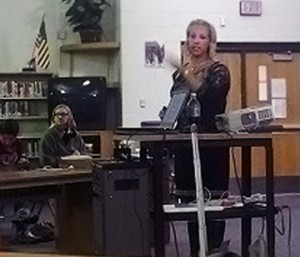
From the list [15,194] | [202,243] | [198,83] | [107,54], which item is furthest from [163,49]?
[202,243]

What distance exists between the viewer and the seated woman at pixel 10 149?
5621 millimetres

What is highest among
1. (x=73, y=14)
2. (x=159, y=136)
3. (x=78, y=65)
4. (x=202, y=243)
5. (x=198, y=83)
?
Result: (x=73, y=14)

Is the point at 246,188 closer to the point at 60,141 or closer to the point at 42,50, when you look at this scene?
the point at 60,141

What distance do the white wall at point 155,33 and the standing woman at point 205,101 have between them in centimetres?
511

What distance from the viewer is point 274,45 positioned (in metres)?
9.01

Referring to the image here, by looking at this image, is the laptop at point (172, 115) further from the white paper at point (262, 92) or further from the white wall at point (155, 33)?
the white paper at point (262, 92)

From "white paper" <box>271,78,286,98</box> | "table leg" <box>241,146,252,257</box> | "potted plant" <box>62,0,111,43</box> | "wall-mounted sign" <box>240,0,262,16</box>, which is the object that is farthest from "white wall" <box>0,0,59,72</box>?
"table leg" <box>241,146,252,257</box>

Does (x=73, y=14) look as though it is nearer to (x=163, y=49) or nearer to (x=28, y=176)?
(x=163, y=49)

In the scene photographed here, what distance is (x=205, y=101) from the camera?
142 inches

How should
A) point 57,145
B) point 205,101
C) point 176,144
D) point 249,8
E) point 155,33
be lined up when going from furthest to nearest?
1. point 249,8
2. point 155,33
3. point 57,145
4. point 205,101
5. point 176,144

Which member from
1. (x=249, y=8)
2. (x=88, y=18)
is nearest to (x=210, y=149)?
(x=249, y=8)

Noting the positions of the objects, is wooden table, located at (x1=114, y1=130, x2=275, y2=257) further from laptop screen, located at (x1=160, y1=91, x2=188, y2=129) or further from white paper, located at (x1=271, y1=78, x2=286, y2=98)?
white paper, located at (x1=271, y1=78, x2=286, y2=98)

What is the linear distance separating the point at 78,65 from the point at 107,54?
0.42 m

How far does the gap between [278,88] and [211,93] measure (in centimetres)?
561
